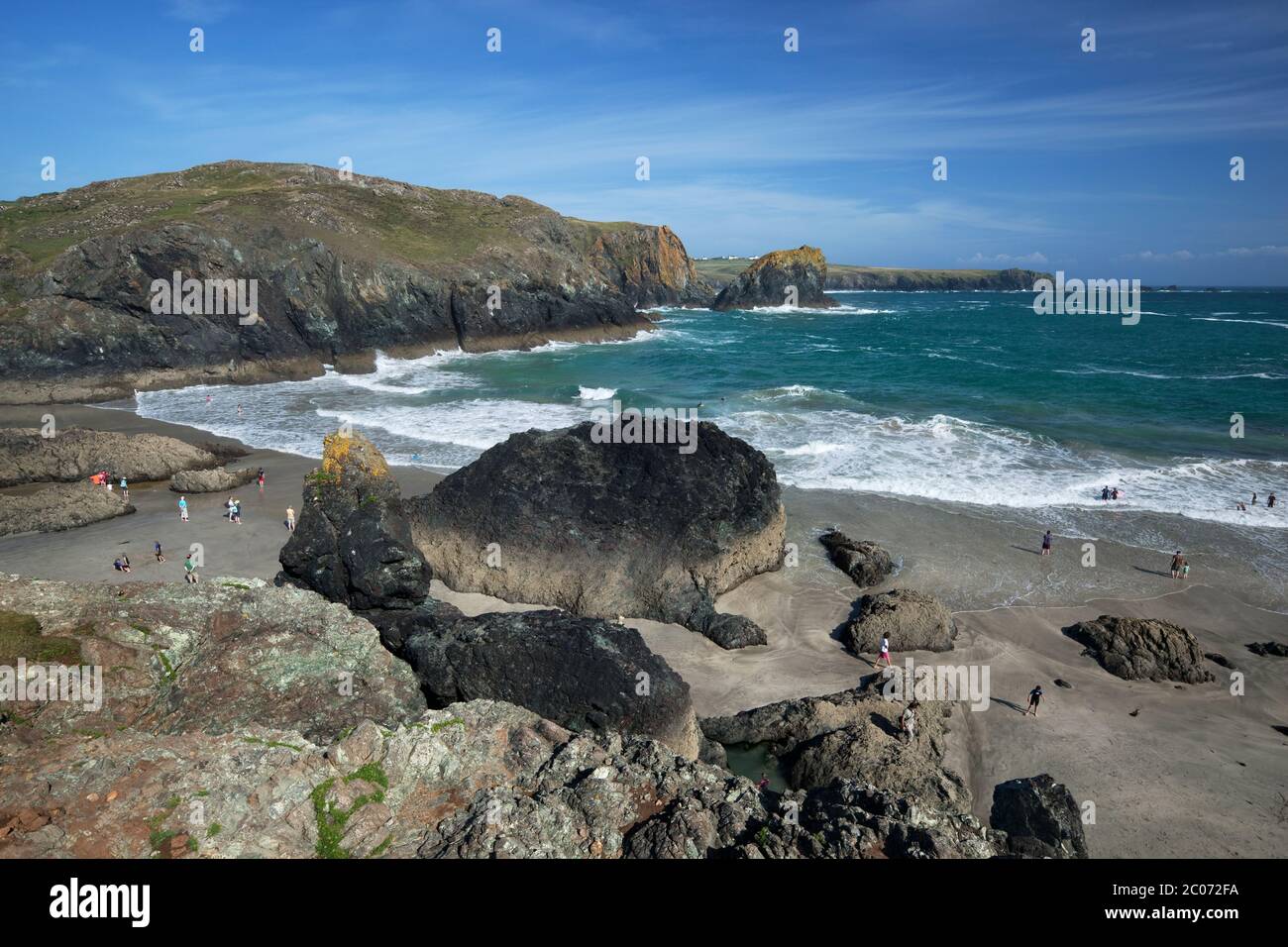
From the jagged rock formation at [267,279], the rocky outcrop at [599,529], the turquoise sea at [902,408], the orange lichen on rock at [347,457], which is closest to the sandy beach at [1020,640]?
the rocky outcrop at [599,529]

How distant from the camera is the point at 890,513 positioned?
87.2 ft

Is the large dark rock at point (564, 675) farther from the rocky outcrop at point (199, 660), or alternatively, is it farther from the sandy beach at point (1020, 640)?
the sandy beach at point (1020, 640)

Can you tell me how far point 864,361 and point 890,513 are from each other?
142 ft

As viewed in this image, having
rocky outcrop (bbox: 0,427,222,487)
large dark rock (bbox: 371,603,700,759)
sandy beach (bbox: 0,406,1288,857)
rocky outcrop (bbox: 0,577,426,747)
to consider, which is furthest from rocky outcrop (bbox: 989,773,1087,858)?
rocky outcrop (bbox: 0,427,222,487)

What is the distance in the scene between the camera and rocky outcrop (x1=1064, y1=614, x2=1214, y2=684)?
16.9 meters

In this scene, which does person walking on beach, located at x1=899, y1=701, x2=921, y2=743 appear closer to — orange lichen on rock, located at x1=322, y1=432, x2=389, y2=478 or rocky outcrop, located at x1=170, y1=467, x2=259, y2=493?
orange lichen on rock, located at x1=322, y1=432, x2=389, y2=478

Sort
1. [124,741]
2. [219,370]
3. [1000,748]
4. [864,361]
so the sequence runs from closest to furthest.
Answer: [124,741] → [1000,748] → [219,370] → [864,361]

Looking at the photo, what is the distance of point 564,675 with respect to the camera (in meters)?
12.6

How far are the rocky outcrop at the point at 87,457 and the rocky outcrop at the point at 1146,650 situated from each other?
108 ft

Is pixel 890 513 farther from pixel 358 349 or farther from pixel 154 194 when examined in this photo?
pixel 154 194

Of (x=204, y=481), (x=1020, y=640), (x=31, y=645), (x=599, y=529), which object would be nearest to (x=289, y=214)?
(x=204, y=481)

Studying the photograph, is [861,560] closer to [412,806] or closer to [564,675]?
[564,675]
